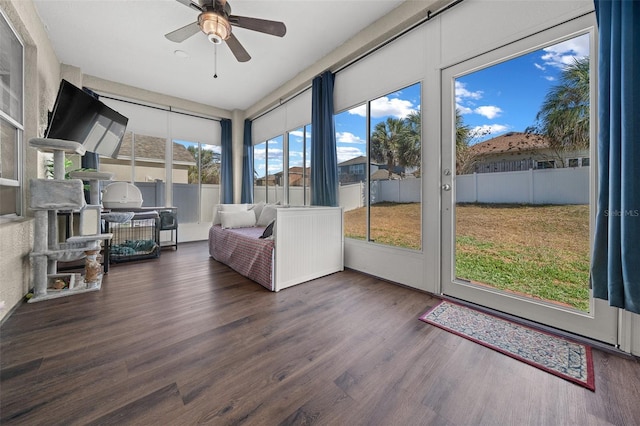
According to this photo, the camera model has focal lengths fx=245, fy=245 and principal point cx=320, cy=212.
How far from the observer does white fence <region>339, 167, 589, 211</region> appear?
1.68m

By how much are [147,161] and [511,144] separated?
5.59 meters

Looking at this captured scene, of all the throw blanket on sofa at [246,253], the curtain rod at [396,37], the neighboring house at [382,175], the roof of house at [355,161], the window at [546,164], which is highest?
the curtain rod at [396,37]

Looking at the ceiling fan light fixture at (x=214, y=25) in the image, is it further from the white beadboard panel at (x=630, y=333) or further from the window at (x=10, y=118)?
the white beadboard panel at (x=630, y=333)

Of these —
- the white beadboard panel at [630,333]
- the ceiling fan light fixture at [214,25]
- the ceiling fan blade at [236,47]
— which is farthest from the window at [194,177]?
the white beadboard panel at [630,333]

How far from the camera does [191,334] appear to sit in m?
1.63

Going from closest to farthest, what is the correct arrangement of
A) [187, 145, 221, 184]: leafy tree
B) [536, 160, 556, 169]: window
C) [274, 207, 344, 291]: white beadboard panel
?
1. [536, 160, 556, 169]: window
2. [274, 207, 344, 291]: white beadboard panel
3. [187, 145, 221, 184]: leafy tree

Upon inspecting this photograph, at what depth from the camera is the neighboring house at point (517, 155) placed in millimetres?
1719

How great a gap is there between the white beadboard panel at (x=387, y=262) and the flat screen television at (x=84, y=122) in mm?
3209

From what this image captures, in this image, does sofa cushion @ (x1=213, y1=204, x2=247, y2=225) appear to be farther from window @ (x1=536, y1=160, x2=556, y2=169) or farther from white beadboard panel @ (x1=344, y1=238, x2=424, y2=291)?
window @ (x1=536, y1=160, x2=556, y2=169)

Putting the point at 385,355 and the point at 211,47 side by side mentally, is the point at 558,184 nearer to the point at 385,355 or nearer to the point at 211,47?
the point at 385,355

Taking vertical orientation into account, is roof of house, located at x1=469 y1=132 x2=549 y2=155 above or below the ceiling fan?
below

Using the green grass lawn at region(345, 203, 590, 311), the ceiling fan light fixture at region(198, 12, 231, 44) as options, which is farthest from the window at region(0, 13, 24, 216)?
the green grass lawn at region(345, 203, 590, 311)

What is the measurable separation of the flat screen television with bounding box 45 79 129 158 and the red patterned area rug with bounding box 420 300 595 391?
12.2ft

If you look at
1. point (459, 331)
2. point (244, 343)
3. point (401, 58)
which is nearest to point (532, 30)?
point (401, 58)
